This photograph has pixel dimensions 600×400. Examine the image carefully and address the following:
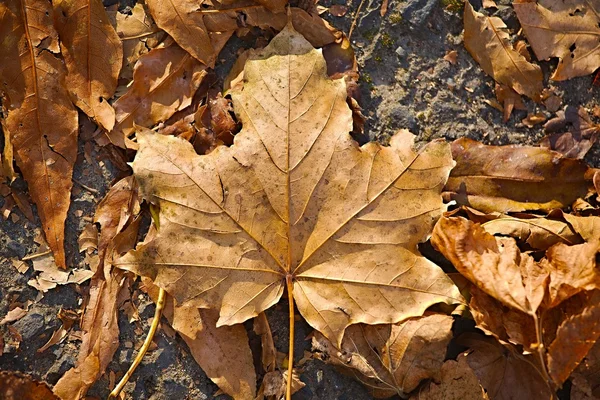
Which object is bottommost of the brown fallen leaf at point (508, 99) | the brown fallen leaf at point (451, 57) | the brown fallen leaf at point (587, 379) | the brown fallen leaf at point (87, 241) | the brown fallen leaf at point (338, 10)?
the brown fallen leaf at point (587, 379)

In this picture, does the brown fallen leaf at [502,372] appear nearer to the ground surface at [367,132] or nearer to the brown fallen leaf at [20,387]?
the ground surface at [367,132]

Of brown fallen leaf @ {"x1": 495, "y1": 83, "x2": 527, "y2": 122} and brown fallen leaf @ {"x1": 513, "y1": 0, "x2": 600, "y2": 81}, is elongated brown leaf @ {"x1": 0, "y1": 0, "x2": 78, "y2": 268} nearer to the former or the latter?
brown fallen leaf @ {"x1": 495, "y1": 83, "x2": 527, "y2": 122}

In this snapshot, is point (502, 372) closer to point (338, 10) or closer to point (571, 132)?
point (571, 132)

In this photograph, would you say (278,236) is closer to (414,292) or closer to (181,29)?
(414,292)

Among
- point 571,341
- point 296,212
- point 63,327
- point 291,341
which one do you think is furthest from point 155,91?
point 571,341

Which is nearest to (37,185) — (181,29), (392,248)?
(181,29)

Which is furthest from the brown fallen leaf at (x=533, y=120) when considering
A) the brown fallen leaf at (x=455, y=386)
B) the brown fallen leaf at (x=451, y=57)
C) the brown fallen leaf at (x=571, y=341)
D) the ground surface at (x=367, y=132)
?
the brown fallen leaf at (x=455, y=386)
